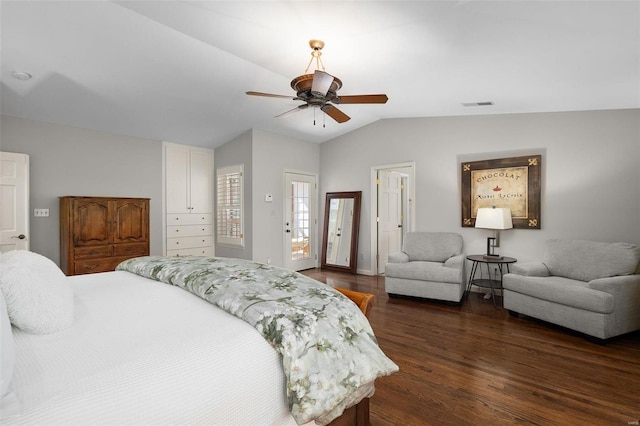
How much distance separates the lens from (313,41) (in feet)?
9.23

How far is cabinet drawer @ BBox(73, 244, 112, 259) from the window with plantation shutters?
1.88 m

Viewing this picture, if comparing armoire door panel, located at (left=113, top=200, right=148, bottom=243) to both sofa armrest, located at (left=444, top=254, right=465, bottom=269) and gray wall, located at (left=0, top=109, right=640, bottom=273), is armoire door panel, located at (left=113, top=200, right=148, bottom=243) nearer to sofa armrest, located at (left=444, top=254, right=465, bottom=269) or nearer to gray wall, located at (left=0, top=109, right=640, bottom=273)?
gray wall, located at (left=0, top=109, right=640, bottom=273)

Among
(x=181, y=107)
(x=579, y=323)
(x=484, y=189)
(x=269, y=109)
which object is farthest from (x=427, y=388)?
(x=181, y=107)

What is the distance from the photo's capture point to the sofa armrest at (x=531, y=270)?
3.52 metres

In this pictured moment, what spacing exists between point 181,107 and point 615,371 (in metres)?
5.26

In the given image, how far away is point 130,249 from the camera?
4527mm

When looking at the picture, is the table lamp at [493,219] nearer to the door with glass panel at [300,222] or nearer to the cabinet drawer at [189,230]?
the door with glass panel at [300,222]

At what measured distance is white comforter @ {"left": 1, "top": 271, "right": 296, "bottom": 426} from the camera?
31.5 inches

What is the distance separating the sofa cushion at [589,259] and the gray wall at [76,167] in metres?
5.71

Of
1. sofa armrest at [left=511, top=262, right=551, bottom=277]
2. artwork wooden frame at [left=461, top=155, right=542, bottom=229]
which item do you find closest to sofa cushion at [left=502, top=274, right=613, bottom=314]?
sofa armrest at [left=511, top=262, right=551, bottom=277]

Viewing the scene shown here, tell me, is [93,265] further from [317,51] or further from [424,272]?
[424,272]

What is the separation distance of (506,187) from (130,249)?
536 centimetres

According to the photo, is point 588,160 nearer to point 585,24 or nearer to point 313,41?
point 585,24

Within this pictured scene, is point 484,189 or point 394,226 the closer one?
point 484,189
